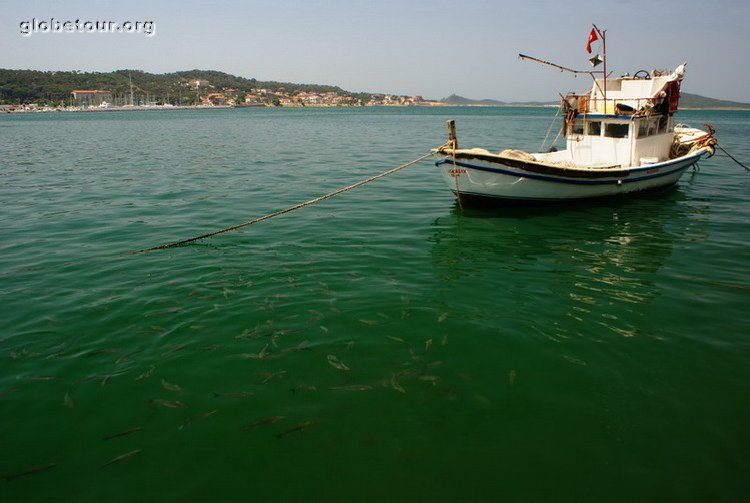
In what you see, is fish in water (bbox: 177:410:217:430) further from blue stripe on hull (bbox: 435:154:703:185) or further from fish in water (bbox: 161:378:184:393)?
blue stripe on hull (bbox: 435:154:703:185)

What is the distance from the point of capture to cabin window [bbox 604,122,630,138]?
17.0 meters

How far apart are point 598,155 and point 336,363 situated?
50.5 ft

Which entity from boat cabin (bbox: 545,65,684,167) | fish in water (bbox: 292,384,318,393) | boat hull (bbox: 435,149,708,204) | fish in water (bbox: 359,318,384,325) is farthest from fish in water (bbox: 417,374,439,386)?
boat cabin (bbox: 545,65,684,167)

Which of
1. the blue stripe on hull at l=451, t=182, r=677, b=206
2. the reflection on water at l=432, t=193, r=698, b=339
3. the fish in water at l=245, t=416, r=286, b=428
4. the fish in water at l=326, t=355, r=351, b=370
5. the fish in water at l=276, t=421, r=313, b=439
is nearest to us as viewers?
the fish in water at l=276, t=421, r=313, b=439

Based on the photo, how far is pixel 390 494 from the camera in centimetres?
452

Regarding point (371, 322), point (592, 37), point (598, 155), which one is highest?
point (592, 37)

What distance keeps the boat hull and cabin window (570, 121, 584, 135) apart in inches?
108

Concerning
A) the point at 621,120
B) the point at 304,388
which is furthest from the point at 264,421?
the point at 621,120

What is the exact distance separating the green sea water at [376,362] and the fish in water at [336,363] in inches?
2.1

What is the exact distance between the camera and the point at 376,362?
21.6 ft

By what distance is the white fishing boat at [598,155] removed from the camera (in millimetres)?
14180

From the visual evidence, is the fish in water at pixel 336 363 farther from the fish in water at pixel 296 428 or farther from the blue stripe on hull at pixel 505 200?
the blue stripe on hull at pixel 505 200

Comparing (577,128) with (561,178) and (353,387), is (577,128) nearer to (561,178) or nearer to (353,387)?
(561,178)

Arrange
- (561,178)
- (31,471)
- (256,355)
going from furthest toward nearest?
(561,178) → (256,355) → (31,471)
